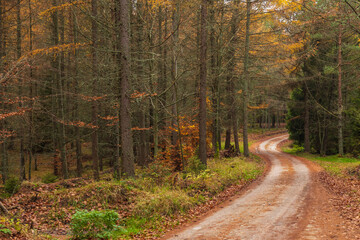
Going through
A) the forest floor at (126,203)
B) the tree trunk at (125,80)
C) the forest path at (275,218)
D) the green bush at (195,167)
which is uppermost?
the tree trunk at (125,80)

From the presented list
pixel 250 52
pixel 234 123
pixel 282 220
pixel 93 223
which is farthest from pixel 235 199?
pixel 250 52

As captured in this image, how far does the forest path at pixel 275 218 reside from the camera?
6.96 meters

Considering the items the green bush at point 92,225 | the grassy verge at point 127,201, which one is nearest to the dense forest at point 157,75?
the grassy verge at point 127,201

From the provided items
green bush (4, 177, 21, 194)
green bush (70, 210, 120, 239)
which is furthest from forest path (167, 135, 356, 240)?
green bush (4, 177, 21, 194)

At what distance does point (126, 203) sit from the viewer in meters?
9.30

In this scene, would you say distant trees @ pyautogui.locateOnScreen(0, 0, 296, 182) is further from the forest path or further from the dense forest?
the forest path

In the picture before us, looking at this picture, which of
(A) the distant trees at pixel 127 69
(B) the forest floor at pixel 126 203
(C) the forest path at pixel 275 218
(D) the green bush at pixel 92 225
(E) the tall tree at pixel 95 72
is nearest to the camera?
(D) the green bush at pixel 92 225

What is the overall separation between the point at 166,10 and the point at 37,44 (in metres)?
11.9

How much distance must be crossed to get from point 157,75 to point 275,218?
10099 millimetres

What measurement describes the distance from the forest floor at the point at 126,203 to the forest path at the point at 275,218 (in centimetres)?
90

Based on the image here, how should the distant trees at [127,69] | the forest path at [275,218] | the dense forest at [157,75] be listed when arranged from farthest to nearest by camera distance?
the dense forest at [157,75] → the distant trees at [127,69] → the forest path at [275,218]

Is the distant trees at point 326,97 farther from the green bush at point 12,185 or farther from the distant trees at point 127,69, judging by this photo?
the green bush at point 12,185

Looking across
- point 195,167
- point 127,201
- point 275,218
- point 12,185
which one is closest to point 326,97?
point 195,167

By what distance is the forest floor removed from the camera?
761cm
